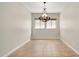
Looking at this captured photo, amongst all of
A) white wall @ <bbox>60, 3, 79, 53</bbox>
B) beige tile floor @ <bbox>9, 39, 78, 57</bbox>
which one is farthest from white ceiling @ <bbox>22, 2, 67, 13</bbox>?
beige tile floor @ <bbox>9, 39, 78, 57</bbox>

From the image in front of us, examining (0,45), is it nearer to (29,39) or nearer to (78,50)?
(78,50)

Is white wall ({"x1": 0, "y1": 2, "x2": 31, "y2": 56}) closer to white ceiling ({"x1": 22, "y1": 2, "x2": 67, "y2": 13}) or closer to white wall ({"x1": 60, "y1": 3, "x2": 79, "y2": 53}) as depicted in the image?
white ceiling ({"x1": 22, "y1": 2, "x2": 67, "y2": 13})

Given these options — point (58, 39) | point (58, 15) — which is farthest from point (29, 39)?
point (58, 15)

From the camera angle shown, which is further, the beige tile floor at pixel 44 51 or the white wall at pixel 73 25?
the white wall at pixel 73 25

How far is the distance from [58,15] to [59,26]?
63 centimetres

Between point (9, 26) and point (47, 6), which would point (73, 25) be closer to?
point (47, 6)

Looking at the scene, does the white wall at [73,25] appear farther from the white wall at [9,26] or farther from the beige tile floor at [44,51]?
the white wall at [9,26]

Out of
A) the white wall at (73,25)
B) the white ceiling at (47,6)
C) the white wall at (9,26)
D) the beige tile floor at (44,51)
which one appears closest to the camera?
the white wall at (9,26)

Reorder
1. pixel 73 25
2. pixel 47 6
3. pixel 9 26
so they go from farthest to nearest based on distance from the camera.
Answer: pixel 47 6 → pixel 73 25 → pixel 9 26

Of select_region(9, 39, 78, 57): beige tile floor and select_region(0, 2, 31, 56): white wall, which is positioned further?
select_region(9, 39, 78, 57): beige tile floor

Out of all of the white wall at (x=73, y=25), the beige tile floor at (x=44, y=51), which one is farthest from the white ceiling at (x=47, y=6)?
the beige tile floor at (x=44, y=51)

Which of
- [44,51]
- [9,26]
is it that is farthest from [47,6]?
[9,26]

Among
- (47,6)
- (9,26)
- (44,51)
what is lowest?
(44,51)

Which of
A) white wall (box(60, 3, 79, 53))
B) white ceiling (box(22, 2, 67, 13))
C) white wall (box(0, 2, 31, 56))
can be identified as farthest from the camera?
white ceiling (box(22, 2, 67, 13))
